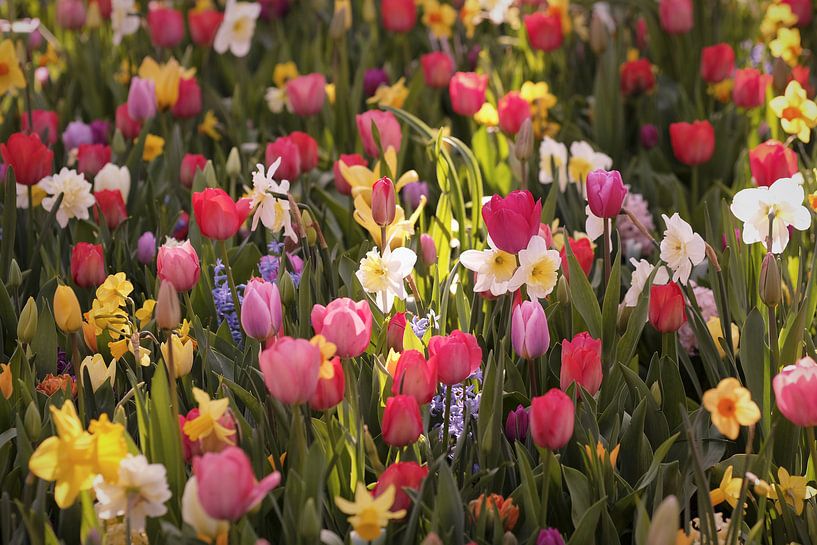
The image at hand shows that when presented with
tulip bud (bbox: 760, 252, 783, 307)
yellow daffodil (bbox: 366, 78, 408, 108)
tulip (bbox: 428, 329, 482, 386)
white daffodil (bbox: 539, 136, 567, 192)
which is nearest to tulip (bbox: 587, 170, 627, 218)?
tulip bud (bbox: 760, 252, 783, 307)

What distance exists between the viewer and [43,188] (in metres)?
2.22

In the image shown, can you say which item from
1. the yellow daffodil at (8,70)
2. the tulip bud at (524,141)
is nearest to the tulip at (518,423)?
the tulip bud at (524,141)

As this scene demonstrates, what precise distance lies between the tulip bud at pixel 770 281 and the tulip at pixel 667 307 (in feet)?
0.42

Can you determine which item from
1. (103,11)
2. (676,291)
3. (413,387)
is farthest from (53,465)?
(103,11)

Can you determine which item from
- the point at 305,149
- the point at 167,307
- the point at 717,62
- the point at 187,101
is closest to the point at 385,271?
the point at 167,307

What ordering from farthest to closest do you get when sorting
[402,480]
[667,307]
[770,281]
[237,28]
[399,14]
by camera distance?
[399,14] < [237,28] < [667,307] < [770,281] < [402,480]

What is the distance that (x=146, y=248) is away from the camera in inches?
83.1

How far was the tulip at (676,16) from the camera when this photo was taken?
3.21 metres

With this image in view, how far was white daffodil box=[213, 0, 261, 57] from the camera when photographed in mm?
3014

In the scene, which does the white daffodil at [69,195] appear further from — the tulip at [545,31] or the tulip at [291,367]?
the tulip at [545,31]

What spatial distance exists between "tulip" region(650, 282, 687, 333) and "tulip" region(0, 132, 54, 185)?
46.6 inches

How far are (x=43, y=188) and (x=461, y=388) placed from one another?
1.06m

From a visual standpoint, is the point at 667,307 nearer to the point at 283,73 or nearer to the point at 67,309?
the point at 67,309

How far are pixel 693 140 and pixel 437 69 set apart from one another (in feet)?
2.47
